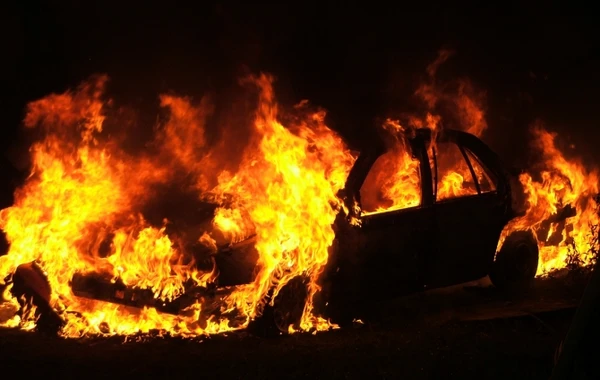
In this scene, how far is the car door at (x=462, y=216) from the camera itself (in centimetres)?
712

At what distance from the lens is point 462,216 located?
738 cm

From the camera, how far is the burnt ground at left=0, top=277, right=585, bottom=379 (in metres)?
5.26

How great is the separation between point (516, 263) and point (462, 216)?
1.33 m

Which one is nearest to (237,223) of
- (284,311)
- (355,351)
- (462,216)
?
(284,311)

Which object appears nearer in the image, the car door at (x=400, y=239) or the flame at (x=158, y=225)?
the flame at (x=158, y=225)

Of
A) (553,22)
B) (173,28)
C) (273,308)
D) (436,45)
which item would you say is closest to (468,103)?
(436,45)

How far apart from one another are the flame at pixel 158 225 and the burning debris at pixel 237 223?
15 mm

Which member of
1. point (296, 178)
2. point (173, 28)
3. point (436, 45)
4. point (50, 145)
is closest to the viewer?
point (296, 178)

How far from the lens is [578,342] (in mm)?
2865

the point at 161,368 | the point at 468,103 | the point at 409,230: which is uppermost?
the point at 468,103

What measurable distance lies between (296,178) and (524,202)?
3312mm

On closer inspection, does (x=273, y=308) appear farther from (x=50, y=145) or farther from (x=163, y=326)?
(x=50, y=145)

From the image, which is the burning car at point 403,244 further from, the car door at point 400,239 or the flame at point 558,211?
the flame at point 558,211

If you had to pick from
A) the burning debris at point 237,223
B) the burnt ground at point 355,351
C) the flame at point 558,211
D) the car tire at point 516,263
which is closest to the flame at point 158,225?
the burning debris at point 237,223
